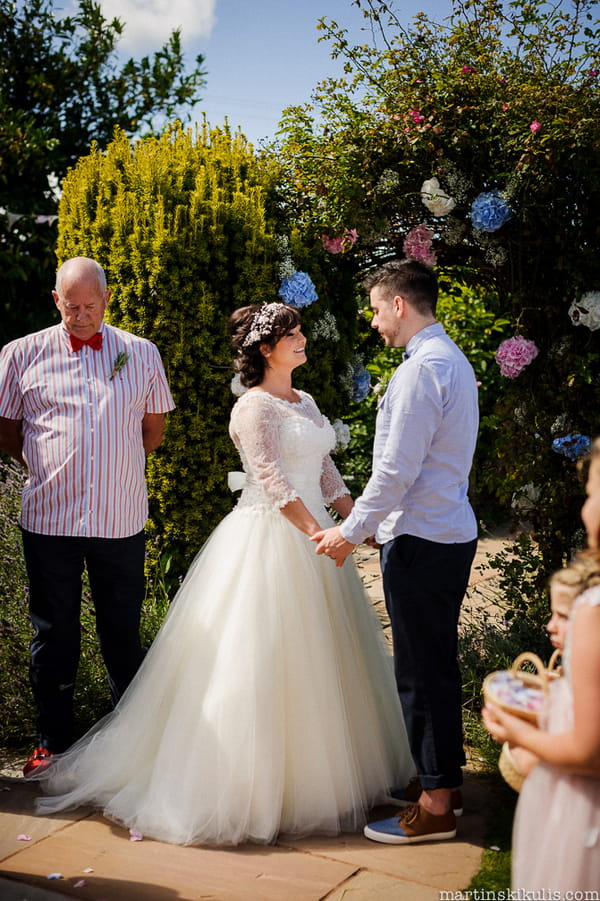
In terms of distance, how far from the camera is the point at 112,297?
15.0ft

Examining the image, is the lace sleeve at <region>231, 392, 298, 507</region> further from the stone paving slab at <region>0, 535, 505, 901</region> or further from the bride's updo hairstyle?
the stone paving slab at <region>0, 535, 505, 901</region>

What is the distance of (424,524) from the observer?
9.55 feet

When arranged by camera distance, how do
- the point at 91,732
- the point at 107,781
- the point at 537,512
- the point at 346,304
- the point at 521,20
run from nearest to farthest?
the point at 107,781
the point at 91,732
the point at 521,20
the point at 537,512
the point at 346,304

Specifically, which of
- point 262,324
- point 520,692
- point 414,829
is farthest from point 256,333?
point 520,692

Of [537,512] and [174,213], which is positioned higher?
[174,213]

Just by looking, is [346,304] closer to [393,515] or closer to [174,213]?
[174,213]

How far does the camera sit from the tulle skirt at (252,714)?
301cm

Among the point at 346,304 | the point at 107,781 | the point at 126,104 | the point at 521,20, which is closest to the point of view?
the point at 107,781

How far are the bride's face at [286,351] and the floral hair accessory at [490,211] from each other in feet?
4.15

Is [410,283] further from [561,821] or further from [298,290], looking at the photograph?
[561,821]

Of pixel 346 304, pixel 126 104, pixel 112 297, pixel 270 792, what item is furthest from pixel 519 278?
pixel 126 104

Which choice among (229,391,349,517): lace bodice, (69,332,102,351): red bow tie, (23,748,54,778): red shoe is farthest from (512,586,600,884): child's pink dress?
(69,332,102,351): red bow tie

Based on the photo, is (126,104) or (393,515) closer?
(393,515)

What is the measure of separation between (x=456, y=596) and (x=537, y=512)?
1656 mm
